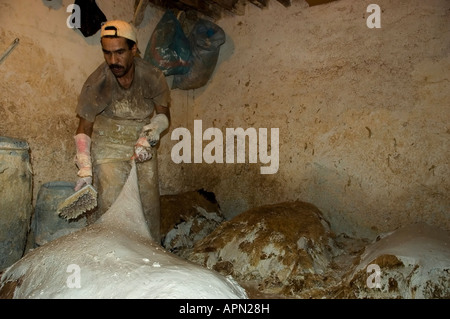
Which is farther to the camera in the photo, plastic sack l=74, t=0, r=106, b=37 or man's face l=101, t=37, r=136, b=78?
plastic sack l=74, t=0, r=106, b=37

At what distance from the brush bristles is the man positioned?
334mm

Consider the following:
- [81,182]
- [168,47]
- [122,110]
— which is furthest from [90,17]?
[81,182]

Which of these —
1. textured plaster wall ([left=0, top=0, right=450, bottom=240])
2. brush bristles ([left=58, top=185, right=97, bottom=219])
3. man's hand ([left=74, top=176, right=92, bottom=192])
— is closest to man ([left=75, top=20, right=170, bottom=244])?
man's hand ([left=74, top=176, right=92, bottom=192])

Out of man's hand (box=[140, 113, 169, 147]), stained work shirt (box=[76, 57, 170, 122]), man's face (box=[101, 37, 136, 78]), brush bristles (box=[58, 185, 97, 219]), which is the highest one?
man's face (box=[101, 37, 136, 78])

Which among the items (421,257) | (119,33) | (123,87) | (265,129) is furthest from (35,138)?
(421,257)

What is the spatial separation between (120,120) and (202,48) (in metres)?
1.47

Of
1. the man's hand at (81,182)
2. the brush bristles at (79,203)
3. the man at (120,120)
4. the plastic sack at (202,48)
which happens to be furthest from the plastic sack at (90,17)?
the brush bristles at (79,203)

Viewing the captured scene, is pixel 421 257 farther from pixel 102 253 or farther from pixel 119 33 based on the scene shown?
pixel 119 33

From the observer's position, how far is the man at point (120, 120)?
8.69ft

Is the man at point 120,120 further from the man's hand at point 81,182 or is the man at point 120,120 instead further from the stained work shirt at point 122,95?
the man's hand at point 81,182

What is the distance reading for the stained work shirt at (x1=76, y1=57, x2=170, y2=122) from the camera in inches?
109

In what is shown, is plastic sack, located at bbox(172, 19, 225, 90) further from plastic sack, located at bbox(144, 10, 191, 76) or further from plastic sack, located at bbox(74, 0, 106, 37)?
plastic sack, located at bbox(74, 0, 106, 37)

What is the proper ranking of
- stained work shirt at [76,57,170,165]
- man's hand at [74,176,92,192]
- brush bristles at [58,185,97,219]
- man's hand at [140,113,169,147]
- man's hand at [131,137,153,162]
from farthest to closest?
stained work shirt at [76,57,170,165], man's hand at [140,113,169,147], man's hand at [131,137,153,162], man's hand at [74,176,92,192], brush bristles at [58,185,97,219]

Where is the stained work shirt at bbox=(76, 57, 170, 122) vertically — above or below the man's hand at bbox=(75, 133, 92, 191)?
above
